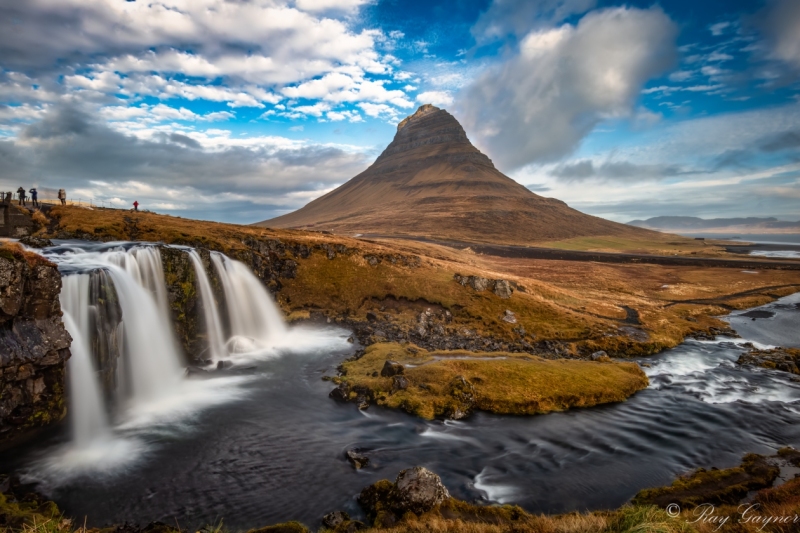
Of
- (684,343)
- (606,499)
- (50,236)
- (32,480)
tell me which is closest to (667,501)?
(606,499)

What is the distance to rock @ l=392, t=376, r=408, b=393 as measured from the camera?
89.1ft

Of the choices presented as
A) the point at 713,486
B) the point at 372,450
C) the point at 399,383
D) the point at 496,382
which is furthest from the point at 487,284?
the point at 713,486

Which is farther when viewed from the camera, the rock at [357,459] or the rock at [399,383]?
the rock at [399,383]

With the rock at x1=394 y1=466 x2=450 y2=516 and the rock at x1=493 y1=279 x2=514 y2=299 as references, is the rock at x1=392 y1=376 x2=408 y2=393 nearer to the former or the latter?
the rock at x1=394 y1=466 x2=450 y2=516

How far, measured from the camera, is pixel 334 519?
15.1 m

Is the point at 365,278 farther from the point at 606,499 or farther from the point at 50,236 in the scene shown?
the point at 606,499

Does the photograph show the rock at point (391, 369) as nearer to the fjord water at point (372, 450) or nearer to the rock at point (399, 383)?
the rock at point (399, 383)

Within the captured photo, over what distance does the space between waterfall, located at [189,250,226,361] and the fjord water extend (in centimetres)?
530

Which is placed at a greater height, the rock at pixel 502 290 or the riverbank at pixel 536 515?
the rock at pixel 502 290

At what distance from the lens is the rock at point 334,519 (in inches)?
584

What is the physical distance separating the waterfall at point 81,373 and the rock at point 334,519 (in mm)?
14918

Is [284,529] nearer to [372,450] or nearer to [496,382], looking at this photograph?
[372,450]

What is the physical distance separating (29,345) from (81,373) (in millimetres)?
4085

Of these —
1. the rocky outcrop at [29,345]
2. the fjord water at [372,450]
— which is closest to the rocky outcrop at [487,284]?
the fjord water at [372,450]
